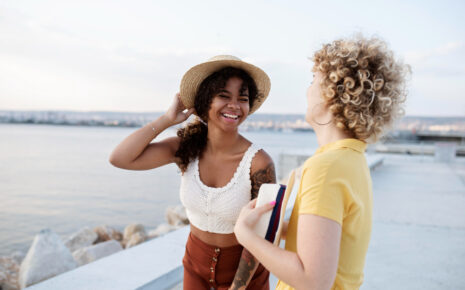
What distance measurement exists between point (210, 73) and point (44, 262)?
3.87m

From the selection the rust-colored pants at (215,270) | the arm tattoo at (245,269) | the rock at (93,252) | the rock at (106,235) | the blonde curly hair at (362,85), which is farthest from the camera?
the rock at (106,235)

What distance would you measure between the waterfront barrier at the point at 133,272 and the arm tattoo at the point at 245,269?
953 mm

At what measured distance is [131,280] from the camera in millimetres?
2117

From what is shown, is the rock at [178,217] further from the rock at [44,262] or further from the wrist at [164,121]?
the wrist at [164,121]

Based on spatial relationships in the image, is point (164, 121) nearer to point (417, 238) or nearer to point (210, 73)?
point (210, 73)

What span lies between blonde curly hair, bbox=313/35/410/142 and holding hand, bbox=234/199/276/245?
14.0 inches

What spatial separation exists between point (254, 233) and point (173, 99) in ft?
3.74

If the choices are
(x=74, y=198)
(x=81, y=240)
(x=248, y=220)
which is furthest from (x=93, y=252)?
(x=74, y=198)

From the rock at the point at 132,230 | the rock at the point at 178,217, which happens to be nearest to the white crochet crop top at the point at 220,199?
the rock at the point at 132,230

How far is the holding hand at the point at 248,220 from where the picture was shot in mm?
1075

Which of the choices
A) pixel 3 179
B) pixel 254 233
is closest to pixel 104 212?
pixel 3 179

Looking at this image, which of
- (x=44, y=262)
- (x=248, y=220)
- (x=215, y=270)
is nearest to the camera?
(x=248, y=220)

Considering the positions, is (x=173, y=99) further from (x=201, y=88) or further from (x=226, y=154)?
(x=226, y=154)

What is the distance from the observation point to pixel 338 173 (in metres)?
0.94
